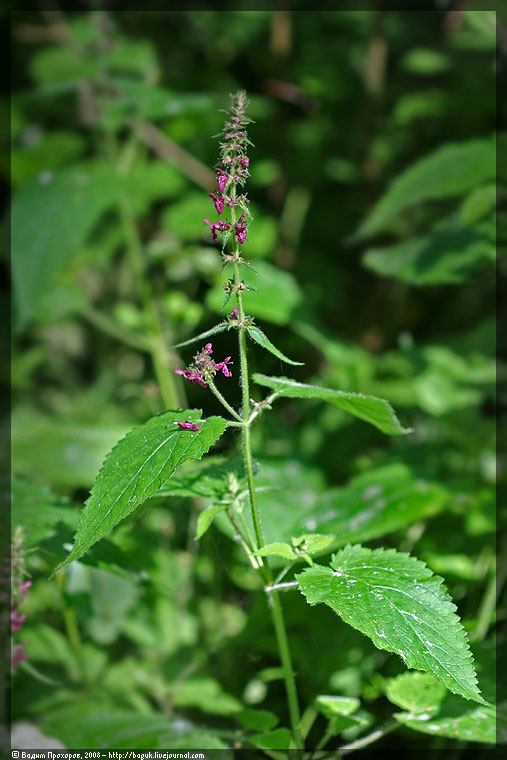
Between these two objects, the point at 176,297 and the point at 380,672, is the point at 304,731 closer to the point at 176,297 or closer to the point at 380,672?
the point at 380,672

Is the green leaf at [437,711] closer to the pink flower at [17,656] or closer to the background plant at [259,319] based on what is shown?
the background plant at [259,319]

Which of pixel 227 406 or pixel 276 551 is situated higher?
pixel 227 406

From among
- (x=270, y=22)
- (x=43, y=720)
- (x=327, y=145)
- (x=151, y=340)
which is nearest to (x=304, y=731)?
(x=43, y=720)

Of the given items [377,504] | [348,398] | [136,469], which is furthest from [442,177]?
[136,469]

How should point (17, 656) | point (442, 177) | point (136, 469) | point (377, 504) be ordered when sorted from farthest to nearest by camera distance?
point (442, 177), point (377, 504), point (17, 656), point (136, 469)

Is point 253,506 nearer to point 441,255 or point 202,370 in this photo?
point 202,370

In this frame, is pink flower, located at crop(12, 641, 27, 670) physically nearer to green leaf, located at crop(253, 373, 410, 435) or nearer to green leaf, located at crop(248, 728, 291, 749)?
green leaf, located at crop(248, 728, 291, 749)

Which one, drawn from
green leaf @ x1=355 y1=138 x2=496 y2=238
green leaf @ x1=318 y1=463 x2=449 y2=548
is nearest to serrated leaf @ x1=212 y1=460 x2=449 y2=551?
green leaf @ x1=318 y1=463 x2=449 y2=548

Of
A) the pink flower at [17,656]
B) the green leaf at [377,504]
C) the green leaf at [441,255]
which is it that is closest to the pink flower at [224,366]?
the green leaf at [377,504]
